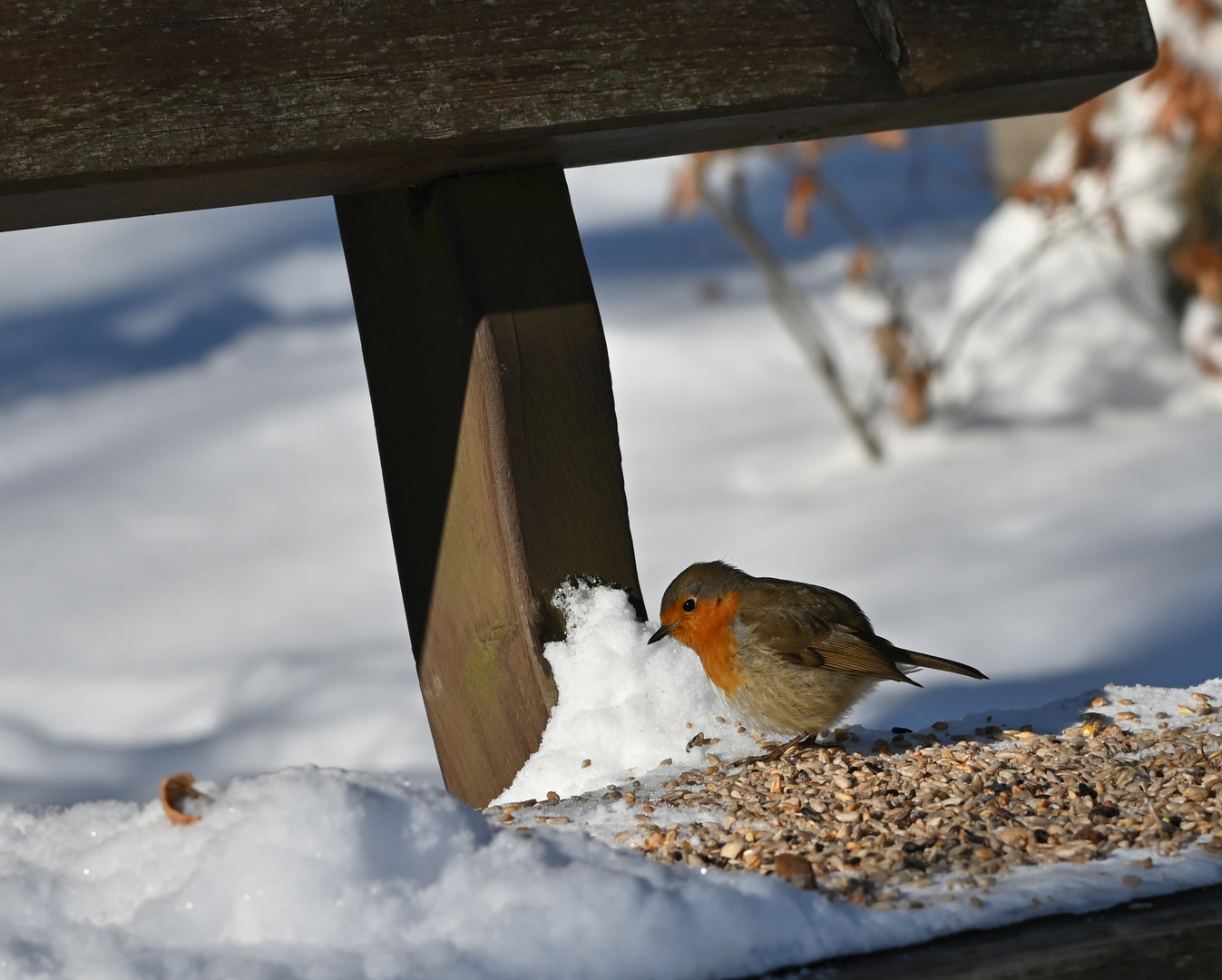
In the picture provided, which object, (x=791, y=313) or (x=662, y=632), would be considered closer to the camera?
(x=662, y=632)

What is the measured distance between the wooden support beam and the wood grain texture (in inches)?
4.7

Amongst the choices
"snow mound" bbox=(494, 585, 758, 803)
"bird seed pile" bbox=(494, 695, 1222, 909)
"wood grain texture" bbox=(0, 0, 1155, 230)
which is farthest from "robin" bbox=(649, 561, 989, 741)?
"wood grain texture" bbox=(0, 0, 1155, 230)

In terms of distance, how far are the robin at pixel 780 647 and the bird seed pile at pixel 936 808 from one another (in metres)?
0.23

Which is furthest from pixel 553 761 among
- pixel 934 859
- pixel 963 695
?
pixel 963 695

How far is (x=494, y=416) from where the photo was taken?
2.13 m

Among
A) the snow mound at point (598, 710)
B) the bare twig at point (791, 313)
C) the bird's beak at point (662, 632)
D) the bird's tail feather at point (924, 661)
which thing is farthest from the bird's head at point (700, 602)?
the bare twig at point (791, 313)

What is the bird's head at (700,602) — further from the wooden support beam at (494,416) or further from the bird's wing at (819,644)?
Answer: the wooden support beam at (494,416)

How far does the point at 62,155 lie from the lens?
5.54 feet

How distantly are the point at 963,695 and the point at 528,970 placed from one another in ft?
9.34

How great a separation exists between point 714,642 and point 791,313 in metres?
4.41

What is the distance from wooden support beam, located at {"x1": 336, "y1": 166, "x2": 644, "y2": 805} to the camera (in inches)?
84.4

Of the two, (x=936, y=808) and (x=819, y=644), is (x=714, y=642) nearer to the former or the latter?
(x=819, y=644)

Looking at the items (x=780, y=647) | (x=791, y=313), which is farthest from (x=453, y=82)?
(x=791, y=313)

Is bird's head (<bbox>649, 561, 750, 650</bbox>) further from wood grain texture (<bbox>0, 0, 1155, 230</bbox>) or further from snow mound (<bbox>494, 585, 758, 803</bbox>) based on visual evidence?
wood grain texture (<bbox>0, 0, 1155, 230</bbox>)
